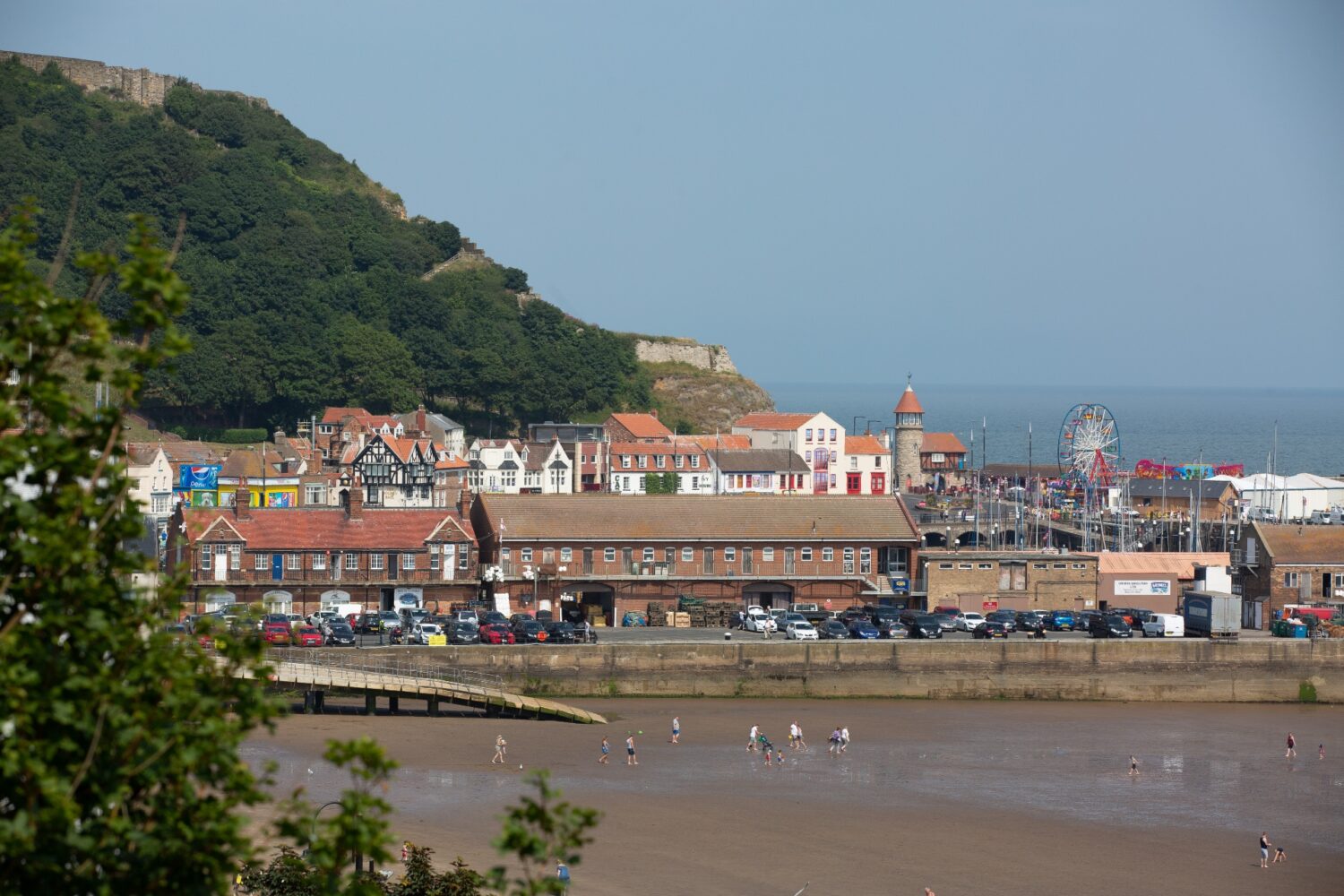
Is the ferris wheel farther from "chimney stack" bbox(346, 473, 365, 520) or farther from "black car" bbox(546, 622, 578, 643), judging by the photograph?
"black car" bbox(546, 622, 578, 643)

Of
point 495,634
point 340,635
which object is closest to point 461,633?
point 495,634

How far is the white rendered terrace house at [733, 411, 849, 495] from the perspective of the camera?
311ft

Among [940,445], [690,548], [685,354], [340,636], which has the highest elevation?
[685,354]

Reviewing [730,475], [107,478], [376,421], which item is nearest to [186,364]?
[376,421]

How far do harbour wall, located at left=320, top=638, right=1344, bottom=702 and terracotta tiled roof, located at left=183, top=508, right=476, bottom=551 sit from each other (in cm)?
883

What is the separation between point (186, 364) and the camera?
10538 cm

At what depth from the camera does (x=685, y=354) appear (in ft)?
462

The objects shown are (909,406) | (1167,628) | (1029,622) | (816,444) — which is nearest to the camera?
(1167,628)

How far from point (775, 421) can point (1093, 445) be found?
58.7 ft

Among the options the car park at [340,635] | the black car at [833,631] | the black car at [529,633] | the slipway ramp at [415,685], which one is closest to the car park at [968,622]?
the black car at [833,631]

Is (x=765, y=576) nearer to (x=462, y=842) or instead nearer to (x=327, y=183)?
(x=462, y=842)

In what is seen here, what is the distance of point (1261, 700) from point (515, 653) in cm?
2041

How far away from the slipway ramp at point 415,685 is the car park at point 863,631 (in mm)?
9401

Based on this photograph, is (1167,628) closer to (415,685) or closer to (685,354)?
(415,685)
